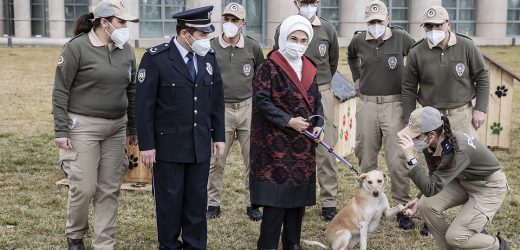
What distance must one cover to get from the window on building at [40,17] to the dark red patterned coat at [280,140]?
28973mm

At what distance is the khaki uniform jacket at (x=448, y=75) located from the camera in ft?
23.1

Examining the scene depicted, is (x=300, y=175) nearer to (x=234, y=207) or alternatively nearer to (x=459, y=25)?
(x=234, y=207)

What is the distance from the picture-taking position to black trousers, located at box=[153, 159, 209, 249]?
5895 millimetres

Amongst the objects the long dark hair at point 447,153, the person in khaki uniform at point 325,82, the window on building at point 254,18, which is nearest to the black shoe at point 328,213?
the person in khaki uniform at point 325,82

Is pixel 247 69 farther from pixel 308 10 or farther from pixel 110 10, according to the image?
pixel 110 10

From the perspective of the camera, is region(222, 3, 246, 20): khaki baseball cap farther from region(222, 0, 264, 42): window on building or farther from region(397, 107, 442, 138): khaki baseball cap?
region(222, 0, 264, 42): window on building

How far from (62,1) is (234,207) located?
2638 cm

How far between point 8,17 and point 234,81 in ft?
94.9

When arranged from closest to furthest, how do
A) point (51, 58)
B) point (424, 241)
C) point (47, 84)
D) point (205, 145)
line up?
1. point (205, 145)
2. point (424, 241)
3. point (47, 84)
4. point (51, 58)

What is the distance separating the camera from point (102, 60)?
20.0ft

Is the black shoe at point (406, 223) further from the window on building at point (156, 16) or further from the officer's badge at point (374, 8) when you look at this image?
the window on building at point (156, 16)

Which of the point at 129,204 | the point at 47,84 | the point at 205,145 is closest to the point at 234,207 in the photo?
the point at 129,204

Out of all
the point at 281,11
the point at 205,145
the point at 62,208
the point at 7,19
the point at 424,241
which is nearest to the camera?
the point at 205,145

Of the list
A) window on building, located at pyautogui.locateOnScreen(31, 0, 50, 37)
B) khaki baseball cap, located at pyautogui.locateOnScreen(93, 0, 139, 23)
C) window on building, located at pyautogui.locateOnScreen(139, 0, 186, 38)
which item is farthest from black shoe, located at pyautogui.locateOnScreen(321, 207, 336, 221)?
window on building, located at pyautogui.locateOnScreen(31, 0, 50, 37)
